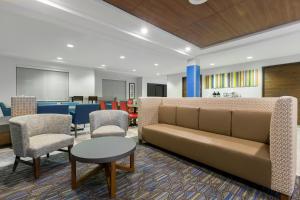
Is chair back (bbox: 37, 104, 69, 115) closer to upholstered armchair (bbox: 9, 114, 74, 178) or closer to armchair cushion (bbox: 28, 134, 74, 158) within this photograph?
upholstered armchair (bbox: 9, 114, 74, 178)

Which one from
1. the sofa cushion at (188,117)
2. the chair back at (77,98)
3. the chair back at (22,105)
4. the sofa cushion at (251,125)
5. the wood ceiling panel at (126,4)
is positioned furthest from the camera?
the chair back at (77,98)

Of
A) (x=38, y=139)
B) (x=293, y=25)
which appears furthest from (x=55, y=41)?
(x=293, y=25)

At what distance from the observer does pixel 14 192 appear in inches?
66.7

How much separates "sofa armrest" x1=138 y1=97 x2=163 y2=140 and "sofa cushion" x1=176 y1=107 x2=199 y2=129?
60cm

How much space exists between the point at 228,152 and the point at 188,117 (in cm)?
122

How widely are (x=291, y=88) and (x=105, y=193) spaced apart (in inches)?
279

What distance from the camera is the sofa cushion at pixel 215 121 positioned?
2.45 m

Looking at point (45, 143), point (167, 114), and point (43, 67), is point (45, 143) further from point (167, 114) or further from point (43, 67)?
point (43, 67)

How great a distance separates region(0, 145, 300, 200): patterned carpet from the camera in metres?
1.65

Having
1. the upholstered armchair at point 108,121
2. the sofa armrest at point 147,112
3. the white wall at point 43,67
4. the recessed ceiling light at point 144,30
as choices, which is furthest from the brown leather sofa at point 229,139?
the white wall at point 43,67

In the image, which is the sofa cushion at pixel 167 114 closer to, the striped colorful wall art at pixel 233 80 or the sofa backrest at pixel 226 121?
the sofa backrest at pixel 226 121

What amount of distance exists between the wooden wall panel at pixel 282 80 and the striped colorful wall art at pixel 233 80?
41cm

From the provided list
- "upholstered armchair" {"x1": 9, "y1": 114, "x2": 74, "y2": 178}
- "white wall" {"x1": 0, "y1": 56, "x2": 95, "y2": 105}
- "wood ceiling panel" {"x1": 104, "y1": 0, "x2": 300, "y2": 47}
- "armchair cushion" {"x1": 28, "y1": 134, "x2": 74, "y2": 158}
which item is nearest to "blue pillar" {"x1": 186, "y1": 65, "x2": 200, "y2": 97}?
"wood ceiling panel" {"x1": 104, "y1": 0, "x2": 300, "y2": 47}

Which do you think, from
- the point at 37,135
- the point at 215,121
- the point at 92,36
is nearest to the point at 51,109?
the point at 37,135
